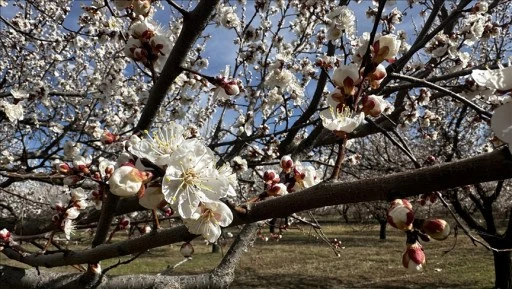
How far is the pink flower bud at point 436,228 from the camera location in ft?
2.96

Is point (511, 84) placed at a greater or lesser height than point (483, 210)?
lesser

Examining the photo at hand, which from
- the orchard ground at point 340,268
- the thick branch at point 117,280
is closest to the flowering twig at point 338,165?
the thick branch at point 117,280

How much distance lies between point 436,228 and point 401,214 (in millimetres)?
104

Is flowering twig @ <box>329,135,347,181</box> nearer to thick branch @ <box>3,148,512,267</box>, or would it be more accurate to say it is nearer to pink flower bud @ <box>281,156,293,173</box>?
thick branch @ <box>3,148,512,267</box>

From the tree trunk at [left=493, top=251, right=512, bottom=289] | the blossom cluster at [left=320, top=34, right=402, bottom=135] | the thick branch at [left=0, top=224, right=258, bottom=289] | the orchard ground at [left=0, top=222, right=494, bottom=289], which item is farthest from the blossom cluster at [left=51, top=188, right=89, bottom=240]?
the tree trunk at [left=493, top=251, right=512, bottom=289]

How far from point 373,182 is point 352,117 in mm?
385

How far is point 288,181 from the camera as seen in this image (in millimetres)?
1427

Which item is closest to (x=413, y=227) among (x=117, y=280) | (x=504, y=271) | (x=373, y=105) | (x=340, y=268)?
(x=373, y=105)

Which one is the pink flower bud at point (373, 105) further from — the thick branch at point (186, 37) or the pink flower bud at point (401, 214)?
the thick branch at point (186, 37)

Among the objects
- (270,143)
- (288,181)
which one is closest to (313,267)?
(270,143)

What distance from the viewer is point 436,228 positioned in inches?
36.1

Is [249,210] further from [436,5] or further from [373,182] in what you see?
[436,5]

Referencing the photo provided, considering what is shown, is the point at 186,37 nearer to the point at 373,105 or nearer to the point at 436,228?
the point at 373,105

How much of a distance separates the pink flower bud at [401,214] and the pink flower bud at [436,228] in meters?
0.07
